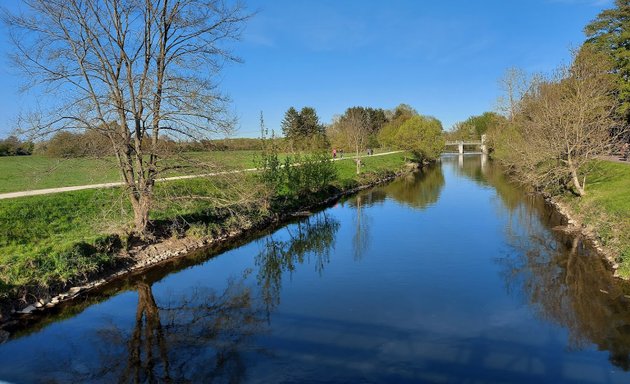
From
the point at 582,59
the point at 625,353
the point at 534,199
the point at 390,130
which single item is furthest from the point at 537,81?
the point at 625,353

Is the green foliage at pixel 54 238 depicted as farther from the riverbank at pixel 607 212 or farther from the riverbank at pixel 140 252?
the riverbank at pixel 607 212

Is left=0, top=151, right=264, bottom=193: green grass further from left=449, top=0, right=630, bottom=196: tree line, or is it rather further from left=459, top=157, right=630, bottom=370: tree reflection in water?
left=449, top=0, right=630, bottom=196: tree line

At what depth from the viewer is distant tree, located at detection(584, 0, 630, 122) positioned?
118 feet

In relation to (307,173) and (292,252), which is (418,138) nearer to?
(307,173)

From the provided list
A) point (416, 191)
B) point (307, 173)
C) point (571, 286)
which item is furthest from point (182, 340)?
point (416, 191)

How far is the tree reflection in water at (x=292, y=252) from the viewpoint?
13222mm

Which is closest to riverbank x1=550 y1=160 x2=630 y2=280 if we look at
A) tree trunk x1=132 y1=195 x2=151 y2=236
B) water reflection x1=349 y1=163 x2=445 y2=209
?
water reflection x1=349 y1=163 x2=445 y2=209

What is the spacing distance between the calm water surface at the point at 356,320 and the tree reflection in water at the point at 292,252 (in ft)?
0.30

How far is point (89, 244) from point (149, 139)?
15.1ft

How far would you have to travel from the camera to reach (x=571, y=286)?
1181cm

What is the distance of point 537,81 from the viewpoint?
43.8 metres

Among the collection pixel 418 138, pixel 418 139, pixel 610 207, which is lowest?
pixel 610 207

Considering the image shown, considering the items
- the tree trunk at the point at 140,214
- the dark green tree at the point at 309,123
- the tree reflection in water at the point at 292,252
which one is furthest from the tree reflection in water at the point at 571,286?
the dark green tree at the point at 309,123

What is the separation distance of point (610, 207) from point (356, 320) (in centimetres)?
1321
